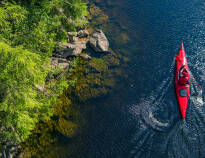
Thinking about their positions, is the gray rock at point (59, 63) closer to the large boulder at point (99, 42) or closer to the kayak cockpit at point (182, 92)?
the large boulder at point (99, 42)

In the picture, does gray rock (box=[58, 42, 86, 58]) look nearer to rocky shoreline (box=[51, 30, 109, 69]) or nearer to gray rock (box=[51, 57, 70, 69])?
rocky shoreline (box=[51, 30, 109, 69])

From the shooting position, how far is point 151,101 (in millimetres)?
10750

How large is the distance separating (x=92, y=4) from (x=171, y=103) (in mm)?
9415

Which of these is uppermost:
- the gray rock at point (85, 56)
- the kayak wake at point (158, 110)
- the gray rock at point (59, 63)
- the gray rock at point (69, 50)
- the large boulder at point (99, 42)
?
the large boulder at point (99, 42)

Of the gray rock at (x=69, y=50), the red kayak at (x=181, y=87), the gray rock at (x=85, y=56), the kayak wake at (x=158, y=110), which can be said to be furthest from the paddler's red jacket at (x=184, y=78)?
the gray rock at (x=69, y=50)

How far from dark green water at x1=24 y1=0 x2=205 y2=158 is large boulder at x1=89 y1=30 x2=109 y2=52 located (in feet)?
1.82

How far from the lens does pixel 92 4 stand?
14836 mm

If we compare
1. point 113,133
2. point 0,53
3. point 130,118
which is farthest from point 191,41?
point 0,53

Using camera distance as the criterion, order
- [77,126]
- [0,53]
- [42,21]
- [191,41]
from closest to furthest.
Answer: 1. [0,53]
2. [42,21]
3. [77,126]
4. [191,41]

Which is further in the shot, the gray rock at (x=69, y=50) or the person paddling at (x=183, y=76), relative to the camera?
the gray rock at (x=69, y=50)

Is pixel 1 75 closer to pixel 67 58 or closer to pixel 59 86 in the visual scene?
pixel 59 86

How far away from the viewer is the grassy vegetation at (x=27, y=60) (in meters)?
6.69

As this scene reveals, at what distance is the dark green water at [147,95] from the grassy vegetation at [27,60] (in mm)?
2163

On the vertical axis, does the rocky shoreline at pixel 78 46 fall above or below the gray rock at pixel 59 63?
above
